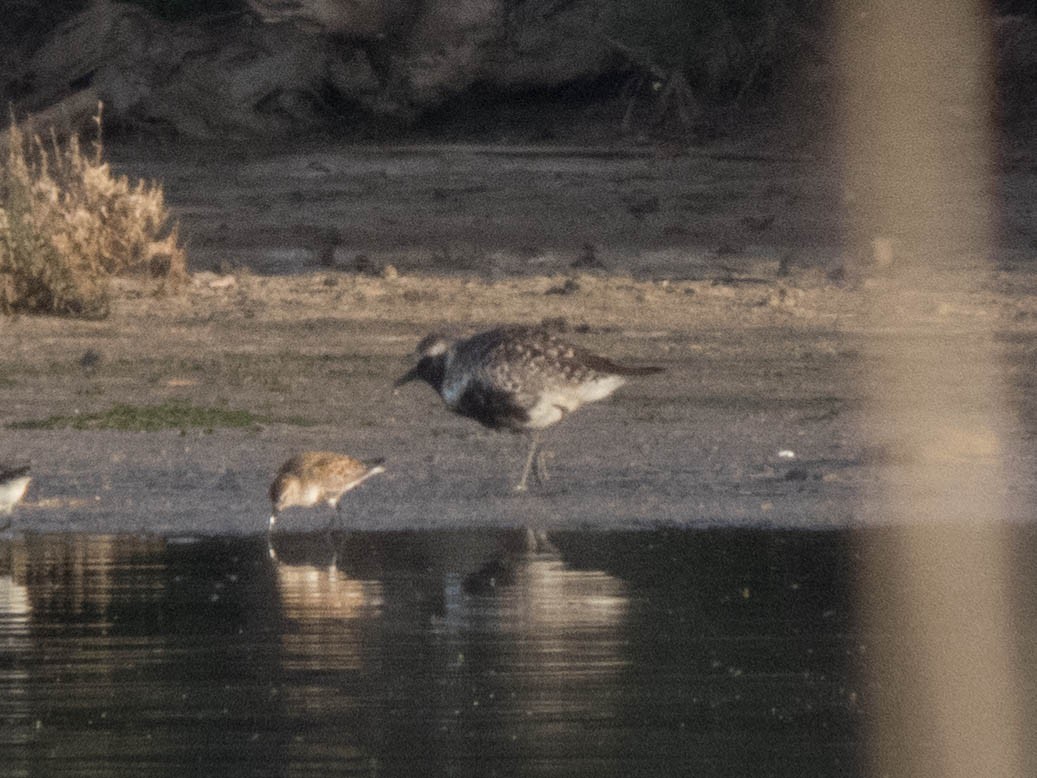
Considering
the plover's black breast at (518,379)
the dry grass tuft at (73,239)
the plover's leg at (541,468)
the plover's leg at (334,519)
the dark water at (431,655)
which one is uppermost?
the dry grass tuft at (73,239)

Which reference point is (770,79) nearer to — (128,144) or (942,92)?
(942,92)

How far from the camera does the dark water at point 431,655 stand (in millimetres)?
6840

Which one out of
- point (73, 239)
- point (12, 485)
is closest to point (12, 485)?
point (12, 485)

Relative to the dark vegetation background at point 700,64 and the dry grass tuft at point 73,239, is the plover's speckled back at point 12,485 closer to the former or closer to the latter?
the dry grass tuft at point 73,239

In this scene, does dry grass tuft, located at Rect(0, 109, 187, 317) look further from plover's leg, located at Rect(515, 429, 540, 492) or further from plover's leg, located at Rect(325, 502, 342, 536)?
plover's leg, located at Rect(325, 502, 342, 536)

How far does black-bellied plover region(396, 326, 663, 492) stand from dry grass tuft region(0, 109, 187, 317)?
18.3 feet

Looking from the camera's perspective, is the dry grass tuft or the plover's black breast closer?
the plover's black breast

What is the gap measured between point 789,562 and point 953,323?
7.78 meters

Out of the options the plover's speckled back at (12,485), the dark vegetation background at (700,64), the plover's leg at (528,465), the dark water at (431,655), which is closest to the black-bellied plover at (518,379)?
the plover's leg at (528,465)

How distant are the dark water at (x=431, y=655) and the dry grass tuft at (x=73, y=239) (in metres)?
6.72

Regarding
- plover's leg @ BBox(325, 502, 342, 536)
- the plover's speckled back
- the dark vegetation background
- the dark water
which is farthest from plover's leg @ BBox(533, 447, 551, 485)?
the dark vegetation background

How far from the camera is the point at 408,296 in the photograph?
723 inches

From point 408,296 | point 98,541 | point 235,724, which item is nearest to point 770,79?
point 408,296

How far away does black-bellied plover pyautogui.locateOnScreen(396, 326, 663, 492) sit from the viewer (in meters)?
12.1
